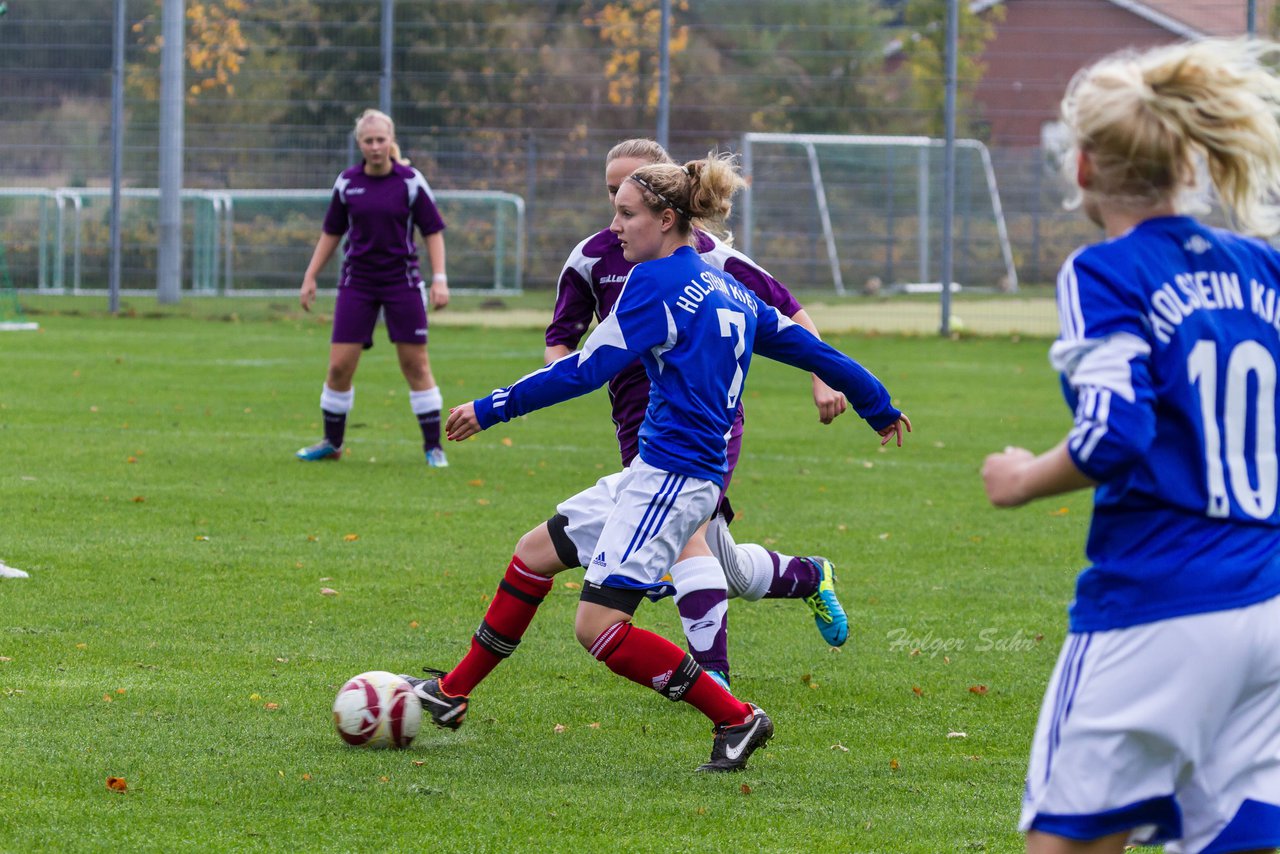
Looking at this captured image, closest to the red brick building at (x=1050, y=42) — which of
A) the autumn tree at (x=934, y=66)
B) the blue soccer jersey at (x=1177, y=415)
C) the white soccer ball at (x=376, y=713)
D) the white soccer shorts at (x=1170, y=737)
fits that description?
the autumn tree at (x=934, y=66)

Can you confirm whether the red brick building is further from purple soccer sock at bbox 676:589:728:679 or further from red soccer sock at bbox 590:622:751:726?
red soccer sock at bbox 590:622:751:726

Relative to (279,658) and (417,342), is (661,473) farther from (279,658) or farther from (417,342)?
(417,342)

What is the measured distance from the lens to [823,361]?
451 cm

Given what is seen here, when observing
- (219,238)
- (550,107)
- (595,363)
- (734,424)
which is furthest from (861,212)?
(595,363)

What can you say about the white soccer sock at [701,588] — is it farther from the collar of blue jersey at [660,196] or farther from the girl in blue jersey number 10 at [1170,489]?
the girl in blue jersey number 10 at [1170,489]

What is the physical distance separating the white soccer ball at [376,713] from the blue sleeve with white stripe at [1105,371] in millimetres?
2575

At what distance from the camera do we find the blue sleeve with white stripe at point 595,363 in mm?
4152

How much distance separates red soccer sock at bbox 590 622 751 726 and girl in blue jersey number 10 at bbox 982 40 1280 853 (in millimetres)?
1869

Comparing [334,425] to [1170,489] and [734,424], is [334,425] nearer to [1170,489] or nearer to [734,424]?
[734,424]

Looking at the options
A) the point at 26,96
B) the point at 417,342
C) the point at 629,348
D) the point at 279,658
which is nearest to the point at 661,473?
the point at 629,348

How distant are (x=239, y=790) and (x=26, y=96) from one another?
1922 cm

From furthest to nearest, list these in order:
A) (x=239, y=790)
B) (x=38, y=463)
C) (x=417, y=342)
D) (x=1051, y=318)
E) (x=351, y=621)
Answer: (x=1051, y=318) < (x=417, y=342) < (x=38, y=463) < (x=351, y=621) < (x=239, y=790)

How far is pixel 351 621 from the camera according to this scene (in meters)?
6.06

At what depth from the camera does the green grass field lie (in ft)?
13.1
